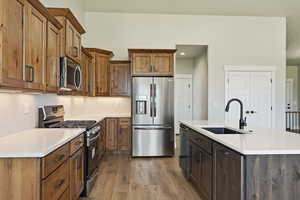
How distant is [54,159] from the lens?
5.97 feet

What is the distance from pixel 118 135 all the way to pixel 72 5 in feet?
9.25

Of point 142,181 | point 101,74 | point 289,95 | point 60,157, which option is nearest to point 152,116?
point 101,74

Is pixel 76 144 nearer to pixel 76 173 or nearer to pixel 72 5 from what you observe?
pixel 76 173

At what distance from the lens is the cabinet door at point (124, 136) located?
4992 mm

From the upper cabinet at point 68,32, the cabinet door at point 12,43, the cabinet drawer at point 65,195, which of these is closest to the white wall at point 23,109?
the cabinet door at point 12,43

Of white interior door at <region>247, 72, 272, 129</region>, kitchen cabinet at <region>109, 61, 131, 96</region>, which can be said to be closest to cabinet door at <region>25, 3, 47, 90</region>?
kitchen cabinet at <region>109, 61, 131, 96</region>

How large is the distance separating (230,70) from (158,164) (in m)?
3.04

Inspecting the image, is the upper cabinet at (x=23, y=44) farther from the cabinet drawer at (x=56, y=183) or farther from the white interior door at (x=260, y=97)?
the white interior door at (x=260, y=97)

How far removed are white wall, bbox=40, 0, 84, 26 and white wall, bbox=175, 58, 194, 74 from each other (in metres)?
3.83

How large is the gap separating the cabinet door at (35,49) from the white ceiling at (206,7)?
10.1 ft

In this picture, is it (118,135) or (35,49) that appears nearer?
(35,49)

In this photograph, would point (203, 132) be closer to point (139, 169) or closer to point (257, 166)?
point (257, 166)

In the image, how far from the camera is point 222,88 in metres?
5.71

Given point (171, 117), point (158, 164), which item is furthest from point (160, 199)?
point (171, 117)
